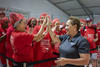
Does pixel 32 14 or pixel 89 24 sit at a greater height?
pixel 32 14

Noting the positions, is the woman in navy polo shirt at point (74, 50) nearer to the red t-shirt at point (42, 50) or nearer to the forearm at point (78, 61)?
the forearm at point (78, 61)

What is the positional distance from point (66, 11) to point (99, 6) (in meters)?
2.58

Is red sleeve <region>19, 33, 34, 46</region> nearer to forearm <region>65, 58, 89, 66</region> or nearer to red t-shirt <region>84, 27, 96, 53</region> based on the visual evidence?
forearm <region>65, 58, 89, 66</region>

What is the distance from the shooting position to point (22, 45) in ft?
5.10

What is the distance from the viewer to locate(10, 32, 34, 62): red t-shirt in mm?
1503

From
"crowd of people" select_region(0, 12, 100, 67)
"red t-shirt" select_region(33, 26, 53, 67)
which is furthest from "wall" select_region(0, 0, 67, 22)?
"red t-shirt" select_region(33, 26, 53, 67)

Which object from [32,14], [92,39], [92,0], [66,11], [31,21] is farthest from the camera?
[66,11]

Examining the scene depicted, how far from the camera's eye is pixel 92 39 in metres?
2.93

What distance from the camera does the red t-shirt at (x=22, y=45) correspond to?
1.50 meters

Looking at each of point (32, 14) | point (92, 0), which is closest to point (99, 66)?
point (92, 0)

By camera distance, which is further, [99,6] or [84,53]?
[99,6]

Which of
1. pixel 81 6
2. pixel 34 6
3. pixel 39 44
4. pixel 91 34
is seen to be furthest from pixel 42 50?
pixel 81 6

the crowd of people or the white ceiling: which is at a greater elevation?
the white ceiling

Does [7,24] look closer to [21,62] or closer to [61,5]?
[21,62]
